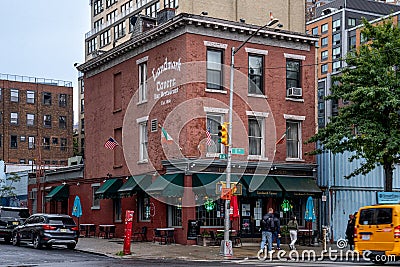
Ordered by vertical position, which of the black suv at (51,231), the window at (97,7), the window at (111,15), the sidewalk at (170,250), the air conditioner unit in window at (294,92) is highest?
the window at (97,7)

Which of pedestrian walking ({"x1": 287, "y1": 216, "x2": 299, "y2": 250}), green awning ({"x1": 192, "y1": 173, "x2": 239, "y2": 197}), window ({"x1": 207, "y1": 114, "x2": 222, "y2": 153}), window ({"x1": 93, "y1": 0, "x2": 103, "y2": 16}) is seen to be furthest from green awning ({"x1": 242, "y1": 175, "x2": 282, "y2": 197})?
window ({"x1": 93, "y1": 0, "x2": 103, "y2": 16})

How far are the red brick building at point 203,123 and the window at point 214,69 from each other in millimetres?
52

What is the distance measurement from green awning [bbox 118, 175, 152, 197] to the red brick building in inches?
2.5

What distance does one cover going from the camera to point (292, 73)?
3788cm

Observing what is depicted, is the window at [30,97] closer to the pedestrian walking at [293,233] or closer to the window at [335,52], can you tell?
the window at [335,52]

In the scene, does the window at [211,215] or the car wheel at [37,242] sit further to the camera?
the window at [211,215]

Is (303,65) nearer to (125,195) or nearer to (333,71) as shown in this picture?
(125,195)

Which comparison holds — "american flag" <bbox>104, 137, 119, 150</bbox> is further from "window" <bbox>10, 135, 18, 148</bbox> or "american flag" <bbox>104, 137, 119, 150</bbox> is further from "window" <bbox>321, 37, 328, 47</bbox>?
"window" <bbox>321, 37, 328, 47</bbox>

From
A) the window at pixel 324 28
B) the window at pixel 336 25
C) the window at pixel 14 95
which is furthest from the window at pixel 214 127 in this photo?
the window at pixel 324 28

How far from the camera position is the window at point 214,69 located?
3462 cm

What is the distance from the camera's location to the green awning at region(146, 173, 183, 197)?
32.3 m

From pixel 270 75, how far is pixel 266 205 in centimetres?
707

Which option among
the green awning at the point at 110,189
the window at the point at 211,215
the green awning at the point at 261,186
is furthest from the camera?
the green awning at the point at 110,189

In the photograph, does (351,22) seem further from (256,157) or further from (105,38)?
(256,157)
